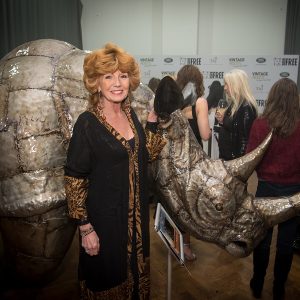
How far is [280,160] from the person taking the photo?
251 centimetres

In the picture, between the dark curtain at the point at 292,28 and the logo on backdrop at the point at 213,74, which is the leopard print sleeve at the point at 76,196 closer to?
the logo on backdrop at the point at 213,74

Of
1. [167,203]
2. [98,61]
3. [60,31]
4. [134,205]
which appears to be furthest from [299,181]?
[60,31]

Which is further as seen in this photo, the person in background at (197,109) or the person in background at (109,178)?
the person in background at (197,109)

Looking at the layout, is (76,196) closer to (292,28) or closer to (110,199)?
(110,199)

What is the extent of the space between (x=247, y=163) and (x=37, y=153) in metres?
1.18

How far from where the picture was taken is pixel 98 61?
160 cm

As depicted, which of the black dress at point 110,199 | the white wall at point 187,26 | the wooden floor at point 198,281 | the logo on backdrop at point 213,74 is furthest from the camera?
the white wall at point 187,26

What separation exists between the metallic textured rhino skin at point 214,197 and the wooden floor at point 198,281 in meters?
0.80

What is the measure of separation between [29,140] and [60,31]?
5.58 metres

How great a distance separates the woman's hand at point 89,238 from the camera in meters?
1.66

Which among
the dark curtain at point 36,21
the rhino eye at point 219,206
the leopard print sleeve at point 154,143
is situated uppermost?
the dark curtain at point 36,21

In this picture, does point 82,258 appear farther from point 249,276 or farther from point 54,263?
point 249,276

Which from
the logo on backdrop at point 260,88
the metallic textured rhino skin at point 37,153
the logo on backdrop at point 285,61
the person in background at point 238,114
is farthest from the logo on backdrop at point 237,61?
the metallic textured rhino skin at point 37,153

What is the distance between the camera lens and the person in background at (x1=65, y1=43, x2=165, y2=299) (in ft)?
5.26
